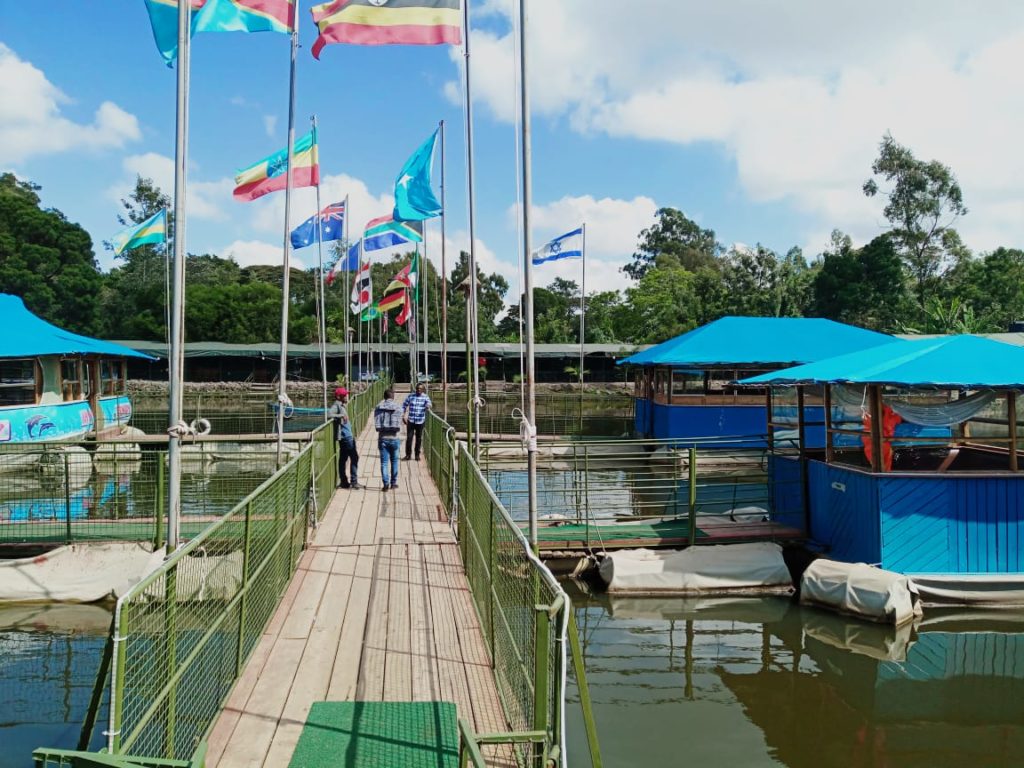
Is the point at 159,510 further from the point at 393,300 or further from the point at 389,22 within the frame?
the point at 393,300

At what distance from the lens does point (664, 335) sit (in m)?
52.7

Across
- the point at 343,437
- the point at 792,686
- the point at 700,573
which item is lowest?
the point at 792,686

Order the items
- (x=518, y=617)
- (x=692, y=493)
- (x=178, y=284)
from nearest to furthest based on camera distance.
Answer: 1. (x=518, y=617)
2. (x=178, y=284)
3. (x=692, y=493)

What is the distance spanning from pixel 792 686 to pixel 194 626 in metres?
5.76

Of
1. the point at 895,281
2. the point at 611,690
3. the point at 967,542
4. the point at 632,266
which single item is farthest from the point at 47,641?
the point at 632,266

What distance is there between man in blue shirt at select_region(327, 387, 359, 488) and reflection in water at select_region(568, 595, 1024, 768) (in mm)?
5585

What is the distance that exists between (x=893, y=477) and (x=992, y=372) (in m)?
1.72

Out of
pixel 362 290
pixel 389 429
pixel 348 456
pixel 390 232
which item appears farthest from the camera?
pixel 362 290

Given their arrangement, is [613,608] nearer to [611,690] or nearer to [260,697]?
[611,690]

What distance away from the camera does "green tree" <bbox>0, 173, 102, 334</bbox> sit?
61750 millimetres

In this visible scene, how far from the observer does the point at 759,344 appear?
2242 centimetres

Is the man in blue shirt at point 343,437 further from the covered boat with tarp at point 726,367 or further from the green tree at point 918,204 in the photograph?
the green tree at point 918,204

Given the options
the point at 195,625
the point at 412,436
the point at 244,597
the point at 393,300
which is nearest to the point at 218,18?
the point at 244,597

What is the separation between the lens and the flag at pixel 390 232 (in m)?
18.5
